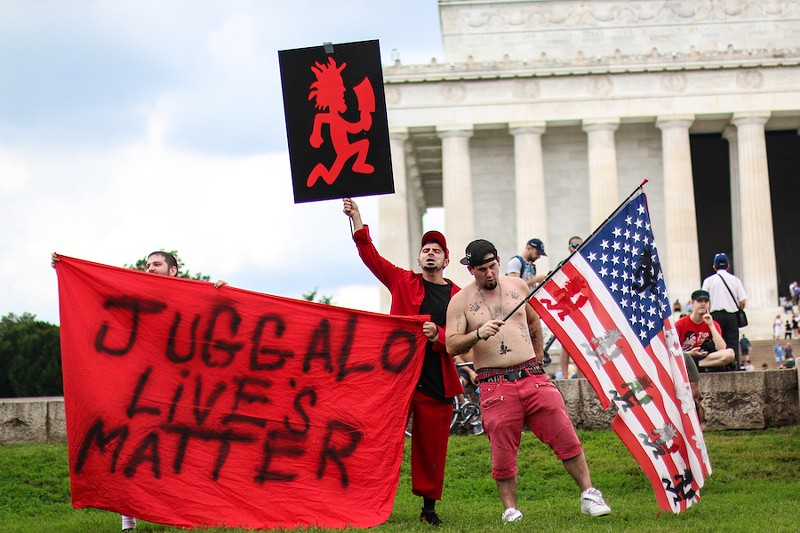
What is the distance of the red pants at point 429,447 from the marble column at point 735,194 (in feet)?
136

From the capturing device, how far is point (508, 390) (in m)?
10.3

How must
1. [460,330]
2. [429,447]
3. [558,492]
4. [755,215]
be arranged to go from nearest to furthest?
[460,330], [429,447], [558,492], [755,215]

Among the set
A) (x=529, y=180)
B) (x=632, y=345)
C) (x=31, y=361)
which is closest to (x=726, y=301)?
(x=632, y=345)

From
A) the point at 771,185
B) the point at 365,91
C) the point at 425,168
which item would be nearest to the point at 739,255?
the point at 771,185

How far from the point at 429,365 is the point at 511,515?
148cm

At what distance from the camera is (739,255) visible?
51031 mm

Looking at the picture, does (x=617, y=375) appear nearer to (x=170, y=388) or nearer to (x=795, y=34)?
(x=170, y=388)

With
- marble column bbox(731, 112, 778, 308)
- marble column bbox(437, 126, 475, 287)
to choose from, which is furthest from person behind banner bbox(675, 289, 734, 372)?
marble column bbox(437, 126, 475, 287)

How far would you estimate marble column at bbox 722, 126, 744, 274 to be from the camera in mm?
50750

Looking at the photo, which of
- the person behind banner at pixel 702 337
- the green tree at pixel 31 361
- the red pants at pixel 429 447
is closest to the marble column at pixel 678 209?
the green tree at pixel 31 361

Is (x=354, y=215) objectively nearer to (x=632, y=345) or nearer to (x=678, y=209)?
(x=632, y=345)

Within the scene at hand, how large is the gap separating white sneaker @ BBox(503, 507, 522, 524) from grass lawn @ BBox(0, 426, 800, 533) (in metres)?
0.14

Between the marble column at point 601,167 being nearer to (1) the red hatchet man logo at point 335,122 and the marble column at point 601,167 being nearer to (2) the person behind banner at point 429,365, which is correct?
(1) the red hatchet man logo at point 335,122

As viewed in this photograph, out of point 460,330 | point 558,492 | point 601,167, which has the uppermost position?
point 601,167
